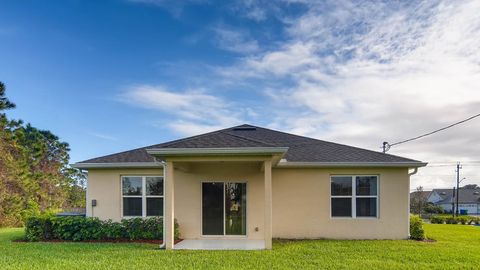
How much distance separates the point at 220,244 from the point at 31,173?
62.6 feet

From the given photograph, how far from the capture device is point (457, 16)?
36.2 ft

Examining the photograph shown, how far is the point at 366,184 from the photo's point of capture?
11.6 metres

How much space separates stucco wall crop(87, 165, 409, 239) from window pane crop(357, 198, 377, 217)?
21 cm

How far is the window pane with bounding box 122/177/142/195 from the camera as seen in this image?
39.7 feet

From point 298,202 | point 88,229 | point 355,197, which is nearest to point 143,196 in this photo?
point 88,229

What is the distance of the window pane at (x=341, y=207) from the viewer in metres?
11.5

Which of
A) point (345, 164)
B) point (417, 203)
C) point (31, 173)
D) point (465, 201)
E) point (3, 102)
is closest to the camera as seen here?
point (345, 164)

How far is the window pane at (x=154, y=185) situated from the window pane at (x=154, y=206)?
264 mm

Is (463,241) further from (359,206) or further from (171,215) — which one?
(171,215)

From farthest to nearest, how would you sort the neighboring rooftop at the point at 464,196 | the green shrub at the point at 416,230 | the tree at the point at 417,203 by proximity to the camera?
the neighboring rooftop at the point at 464,196 → the tree at the point at 417,203 → the green shrub at the point at 416,230

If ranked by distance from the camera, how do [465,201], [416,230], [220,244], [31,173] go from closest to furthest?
[220,244] → [416,230] → [31,173] → [465,201]

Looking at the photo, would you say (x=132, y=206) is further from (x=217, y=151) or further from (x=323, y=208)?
(x=323, y=208)

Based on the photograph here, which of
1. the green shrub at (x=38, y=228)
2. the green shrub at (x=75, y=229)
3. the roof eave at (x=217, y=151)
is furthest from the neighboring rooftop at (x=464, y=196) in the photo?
the green shrub at (x=38, y=228)

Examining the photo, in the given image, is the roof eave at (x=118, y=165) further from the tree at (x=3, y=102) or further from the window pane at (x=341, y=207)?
the tree at (x=3, y=102)
